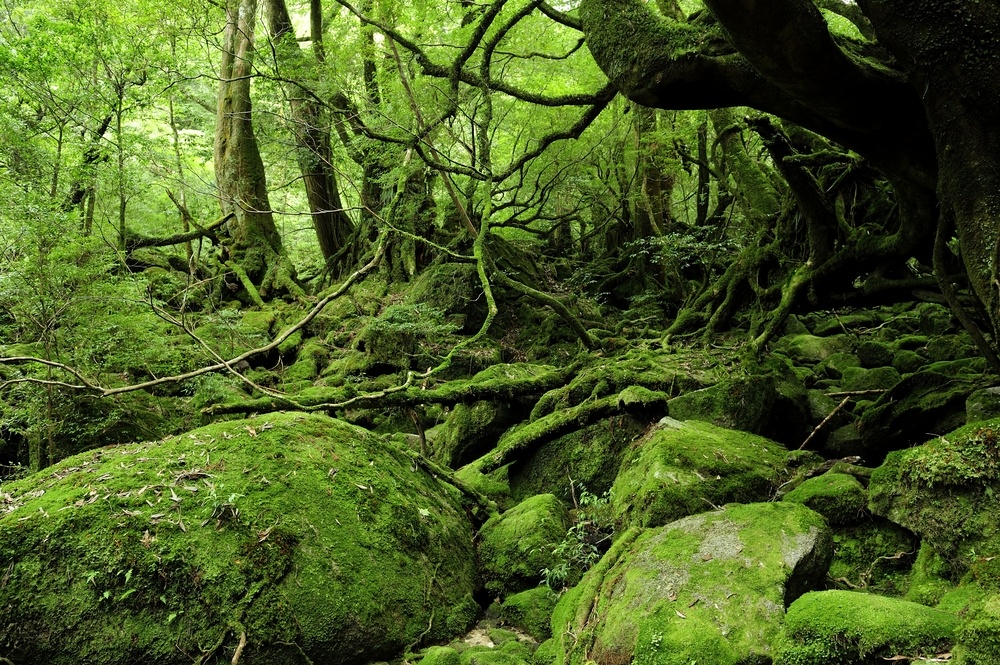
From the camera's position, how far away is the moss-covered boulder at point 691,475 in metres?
4.31

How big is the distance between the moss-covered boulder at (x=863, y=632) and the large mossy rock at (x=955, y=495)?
546 millimetres

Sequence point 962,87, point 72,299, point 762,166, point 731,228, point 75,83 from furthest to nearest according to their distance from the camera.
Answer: point 731,228 → point 75,83 → point 762,166 → point 72,299 → point 962,87

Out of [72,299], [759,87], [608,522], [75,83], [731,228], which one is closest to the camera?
[759,87]

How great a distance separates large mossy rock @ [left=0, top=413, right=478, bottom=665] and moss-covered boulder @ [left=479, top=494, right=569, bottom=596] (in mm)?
221

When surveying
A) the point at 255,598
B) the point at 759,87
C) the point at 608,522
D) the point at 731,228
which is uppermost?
→ the point at 759,87

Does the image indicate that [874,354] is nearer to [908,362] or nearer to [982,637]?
[908,362]

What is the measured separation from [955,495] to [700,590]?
4.69 feet

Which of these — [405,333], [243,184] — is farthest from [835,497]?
[243,184]

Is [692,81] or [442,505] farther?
[442,505]

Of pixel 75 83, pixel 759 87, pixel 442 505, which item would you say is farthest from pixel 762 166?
pixel 75 83

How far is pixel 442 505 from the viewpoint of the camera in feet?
17.0

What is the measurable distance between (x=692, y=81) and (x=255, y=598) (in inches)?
173

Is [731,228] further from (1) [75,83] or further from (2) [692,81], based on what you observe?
(1) [75,83]

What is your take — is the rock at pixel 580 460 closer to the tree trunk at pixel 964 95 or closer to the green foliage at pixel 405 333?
the green foliage at pixel 405 333
